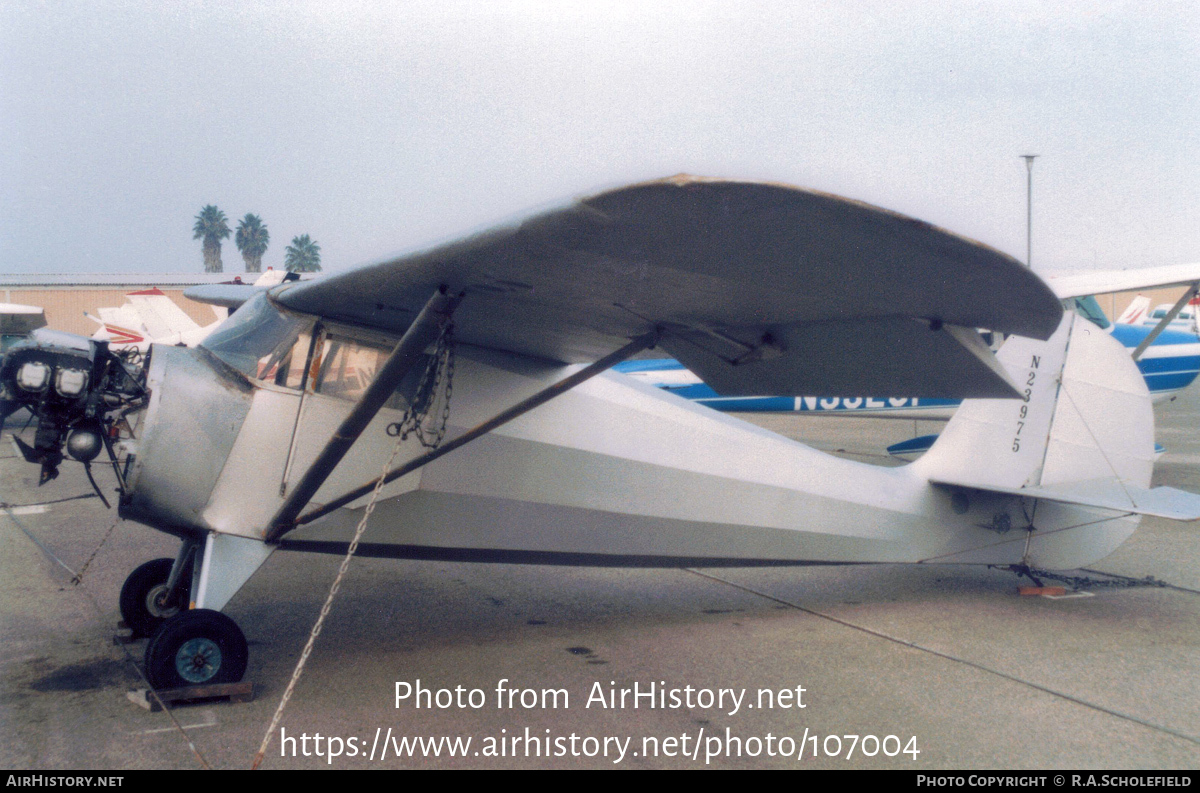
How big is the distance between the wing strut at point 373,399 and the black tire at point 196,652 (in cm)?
48

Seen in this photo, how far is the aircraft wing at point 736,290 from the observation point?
239 cm

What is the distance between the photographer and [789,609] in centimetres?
597

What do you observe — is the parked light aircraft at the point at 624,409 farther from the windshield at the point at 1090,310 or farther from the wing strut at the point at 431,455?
the windshield at the point at 1090,310

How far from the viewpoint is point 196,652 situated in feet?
12.9

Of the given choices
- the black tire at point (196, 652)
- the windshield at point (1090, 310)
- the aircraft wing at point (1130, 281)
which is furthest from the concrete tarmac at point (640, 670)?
the windshield at point (1090, 310)

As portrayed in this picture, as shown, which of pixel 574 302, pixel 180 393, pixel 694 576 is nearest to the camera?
pixel 574 302

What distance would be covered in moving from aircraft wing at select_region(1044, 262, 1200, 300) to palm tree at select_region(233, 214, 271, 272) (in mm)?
83208

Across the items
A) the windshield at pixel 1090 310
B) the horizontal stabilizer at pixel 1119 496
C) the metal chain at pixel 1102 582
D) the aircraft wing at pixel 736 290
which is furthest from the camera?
the windshield at pixel 1090 310

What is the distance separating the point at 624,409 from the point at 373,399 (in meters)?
1.66

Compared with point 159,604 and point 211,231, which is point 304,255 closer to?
point 211,231

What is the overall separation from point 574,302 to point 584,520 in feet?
5.52
